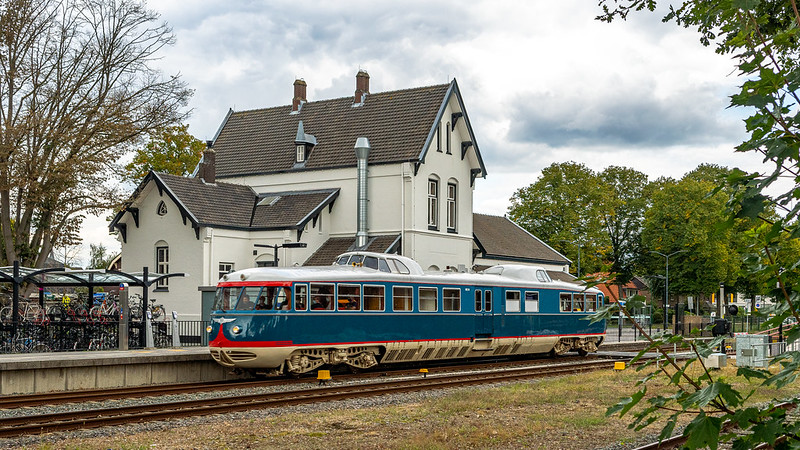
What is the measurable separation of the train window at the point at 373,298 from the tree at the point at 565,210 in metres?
47.9

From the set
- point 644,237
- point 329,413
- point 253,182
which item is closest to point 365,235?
point 253,182

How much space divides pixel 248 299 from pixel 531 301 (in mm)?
11155

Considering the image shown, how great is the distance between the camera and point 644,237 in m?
75.8

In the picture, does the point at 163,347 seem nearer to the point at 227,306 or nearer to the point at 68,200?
the point at 227,306

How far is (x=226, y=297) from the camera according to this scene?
22.1m

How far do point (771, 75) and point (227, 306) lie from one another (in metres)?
19.4

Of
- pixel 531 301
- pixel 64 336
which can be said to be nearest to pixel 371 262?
pixel 531 301

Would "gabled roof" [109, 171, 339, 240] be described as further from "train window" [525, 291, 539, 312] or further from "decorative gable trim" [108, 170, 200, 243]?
"train window" [525, 291, 539, 312]

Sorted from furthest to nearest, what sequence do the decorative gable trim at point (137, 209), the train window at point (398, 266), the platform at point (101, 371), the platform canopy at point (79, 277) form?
1. the decorative gable trim at point (137, 209)
2. the platform canopy at point (79, 277)
3. the train window at point (398, 266)
4. the platform at point (101, 371)

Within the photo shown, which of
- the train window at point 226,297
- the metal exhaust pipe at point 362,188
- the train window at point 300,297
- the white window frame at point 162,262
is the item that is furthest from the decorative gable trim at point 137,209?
the train window at point 300,297

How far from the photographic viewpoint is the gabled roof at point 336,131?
41.5 metres

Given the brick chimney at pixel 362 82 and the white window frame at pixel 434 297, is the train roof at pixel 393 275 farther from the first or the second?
the brick chimney at pixel 362 82

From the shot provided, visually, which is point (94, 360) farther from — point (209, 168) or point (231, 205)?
point (209, 168)

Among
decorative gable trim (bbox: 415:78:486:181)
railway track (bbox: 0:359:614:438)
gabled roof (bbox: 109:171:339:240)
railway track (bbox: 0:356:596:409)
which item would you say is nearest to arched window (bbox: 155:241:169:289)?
gabled roof (bbox: 109:171:339:240)
